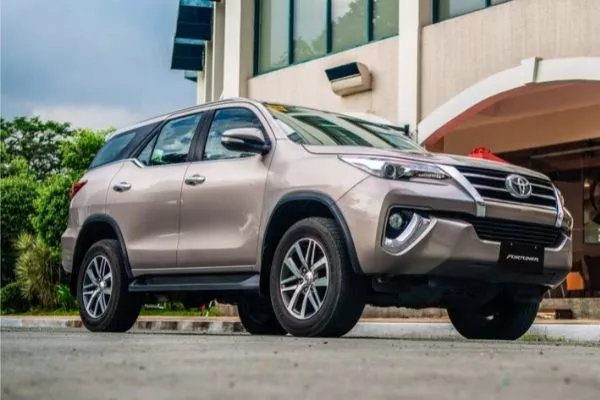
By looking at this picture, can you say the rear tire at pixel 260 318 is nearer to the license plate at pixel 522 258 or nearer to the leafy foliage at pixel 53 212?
the license plate at pixel 522 258

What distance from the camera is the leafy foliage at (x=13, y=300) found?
A: 27250mm

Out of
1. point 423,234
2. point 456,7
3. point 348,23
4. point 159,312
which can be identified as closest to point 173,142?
point 423,234

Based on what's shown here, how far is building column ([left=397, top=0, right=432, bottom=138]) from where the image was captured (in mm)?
16375

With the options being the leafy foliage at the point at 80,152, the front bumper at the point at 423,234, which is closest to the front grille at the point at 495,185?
the front bumper at the point at 423,234

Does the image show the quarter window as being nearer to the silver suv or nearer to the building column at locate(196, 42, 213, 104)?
the silver suv

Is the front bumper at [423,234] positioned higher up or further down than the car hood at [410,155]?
further down

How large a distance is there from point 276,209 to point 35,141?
4648 cm

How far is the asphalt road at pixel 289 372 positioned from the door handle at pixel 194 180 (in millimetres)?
2510

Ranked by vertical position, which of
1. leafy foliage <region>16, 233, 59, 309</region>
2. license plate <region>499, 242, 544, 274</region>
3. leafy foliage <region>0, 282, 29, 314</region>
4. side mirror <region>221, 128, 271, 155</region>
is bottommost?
leafy foliage <region>0, 282, 29, 314</region>

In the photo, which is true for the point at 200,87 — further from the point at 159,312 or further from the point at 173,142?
the point at 173,142

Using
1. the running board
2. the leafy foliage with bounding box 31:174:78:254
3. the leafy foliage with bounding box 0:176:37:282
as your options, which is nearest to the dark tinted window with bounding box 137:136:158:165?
the running board

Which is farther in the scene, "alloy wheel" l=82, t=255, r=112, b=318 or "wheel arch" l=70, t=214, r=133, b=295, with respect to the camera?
"wheel arch" l=70, t=214, r=133, b=295

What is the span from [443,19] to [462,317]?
8.75 m

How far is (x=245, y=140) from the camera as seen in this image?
7.71 m
